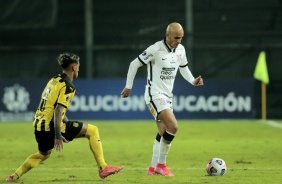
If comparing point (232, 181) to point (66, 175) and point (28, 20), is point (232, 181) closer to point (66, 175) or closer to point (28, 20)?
point (66, 175)

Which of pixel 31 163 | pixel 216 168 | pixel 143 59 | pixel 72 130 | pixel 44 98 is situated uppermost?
pixel 143 59

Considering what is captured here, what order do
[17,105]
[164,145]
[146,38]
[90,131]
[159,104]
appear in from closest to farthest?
[90,131] < [164,145] < [159,104] < [17,105] < [146,38]

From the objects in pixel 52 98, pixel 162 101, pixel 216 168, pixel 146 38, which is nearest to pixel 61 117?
pixel 52 98

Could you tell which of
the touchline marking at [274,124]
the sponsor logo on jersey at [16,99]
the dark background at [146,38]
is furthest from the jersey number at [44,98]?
the dark background at [146,38]

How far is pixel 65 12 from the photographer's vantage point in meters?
27.3

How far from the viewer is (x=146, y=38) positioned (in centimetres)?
2697

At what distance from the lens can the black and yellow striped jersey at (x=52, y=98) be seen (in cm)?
998

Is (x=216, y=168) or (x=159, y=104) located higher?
(x=159, y=104)

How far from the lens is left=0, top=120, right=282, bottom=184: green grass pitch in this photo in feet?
36.0

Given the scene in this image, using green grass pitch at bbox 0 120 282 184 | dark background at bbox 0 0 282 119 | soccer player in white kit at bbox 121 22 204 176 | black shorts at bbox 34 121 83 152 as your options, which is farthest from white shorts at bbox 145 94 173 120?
dark background at bbox 0 0 282 119

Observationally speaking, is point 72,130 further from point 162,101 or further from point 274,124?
point 274,124

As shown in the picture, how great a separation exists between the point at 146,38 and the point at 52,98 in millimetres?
17062

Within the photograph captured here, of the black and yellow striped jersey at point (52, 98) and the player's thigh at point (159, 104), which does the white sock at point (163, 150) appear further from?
the black and yellow striped jersey at point (52, 98)

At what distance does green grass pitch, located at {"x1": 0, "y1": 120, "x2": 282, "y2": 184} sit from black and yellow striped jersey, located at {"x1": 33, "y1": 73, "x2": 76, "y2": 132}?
87 cm
